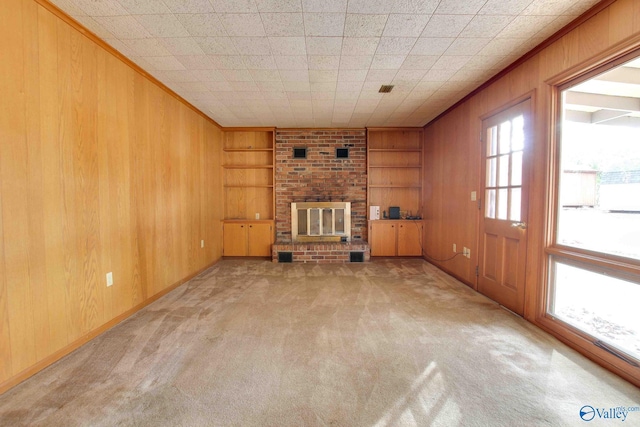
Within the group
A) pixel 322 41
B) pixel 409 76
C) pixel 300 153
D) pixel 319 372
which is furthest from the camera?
pixel 300 153

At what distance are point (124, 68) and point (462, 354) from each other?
12.5 feet

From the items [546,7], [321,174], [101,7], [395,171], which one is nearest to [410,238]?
[395,171]

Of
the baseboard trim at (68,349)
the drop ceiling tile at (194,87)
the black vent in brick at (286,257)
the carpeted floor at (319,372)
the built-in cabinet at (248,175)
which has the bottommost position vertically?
the carpeted floor at (319,372)

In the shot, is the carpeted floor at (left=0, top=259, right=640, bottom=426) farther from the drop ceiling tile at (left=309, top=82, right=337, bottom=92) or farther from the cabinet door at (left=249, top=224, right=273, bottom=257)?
the drop ceiling tile at (left=309, top=82, right=337, bottom=92)

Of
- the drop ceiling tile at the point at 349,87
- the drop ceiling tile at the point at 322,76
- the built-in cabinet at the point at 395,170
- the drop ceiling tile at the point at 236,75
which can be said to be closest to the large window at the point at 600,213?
the drop ceiling tile at the point at 349,87

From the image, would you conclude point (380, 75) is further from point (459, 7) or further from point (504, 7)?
point (504, 7)

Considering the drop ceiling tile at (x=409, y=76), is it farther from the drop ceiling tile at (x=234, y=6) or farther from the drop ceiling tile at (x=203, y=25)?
the drop ceiling tile at (x=203, y=25)

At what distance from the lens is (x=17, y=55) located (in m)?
1.54

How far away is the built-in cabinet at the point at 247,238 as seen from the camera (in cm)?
475

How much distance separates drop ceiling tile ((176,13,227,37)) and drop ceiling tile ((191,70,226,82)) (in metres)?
0.62

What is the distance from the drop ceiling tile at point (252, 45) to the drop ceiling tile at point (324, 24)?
0.40 meters

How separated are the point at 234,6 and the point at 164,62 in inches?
46.1

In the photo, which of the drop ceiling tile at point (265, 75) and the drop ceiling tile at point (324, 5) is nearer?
the drop ceiling tile at point (324, 5)

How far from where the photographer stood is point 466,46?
2.23 meters
